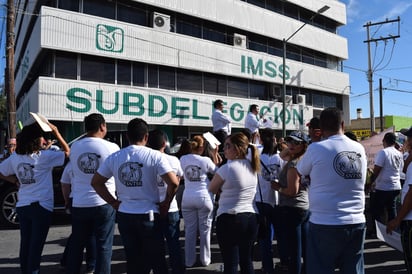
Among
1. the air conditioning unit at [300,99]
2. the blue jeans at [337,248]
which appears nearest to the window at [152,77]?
the air conditioning unit at [300,99]

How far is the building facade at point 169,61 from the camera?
16359 mm

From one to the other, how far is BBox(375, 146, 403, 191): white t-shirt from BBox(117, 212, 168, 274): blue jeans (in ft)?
14.0

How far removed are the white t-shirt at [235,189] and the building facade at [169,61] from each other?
45.4 ft

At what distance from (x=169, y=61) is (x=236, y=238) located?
1665 cm

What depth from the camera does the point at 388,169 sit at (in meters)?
6.14

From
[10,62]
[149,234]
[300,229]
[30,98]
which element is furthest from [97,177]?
[30,98]

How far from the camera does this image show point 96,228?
4047 mm

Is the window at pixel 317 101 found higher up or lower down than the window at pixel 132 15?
lower down

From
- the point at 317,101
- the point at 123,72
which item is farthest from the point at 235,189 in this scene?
the point at 317,101

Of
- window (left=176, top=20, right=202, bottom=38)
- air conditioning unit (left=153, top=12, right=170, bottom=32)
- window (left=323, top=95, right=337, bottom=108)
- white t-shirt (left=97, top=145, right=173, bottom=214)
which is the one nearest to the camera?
white t-shirt (left=97, top=145, right=173, bottom=214)

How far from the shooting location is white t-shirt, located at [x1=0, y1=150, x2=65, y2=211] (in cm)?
411

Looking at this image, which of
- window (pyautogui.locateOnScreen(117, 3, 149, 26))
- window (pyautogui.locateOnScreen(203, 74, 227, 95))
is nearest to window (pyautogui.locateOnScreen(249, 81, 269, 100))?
window (pyautogui.locateOnScreen(203, 74, 227, 95))

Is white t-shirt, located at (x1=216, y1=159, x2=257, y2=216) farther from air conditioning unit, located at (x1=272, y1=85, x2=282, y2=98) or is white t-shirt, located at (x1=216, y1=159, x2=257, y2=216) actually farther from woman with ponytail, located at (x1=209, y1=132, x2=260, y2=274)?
air conditioning unit, located at (x1=272, y1=85, x2=282, y2=98)

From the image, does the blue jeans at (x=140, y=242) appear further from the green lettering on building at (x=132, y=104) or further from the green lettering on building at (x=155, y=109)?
the green lettering on building at (x=155, y=109)
